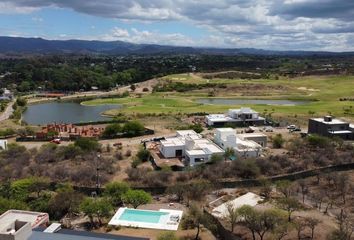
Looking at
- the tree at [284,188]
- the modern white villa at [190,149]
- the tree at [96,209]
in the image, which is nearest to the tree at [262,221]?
the tree at [284,188]

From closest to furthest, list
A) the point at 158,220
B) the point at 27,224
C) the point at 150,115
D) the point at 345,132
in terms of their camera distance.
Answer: the point at 27,224
the point at 158,220
the point at 345,132
the point at 150,115

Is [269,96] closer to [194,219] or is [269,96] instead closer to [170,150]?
[170,150]

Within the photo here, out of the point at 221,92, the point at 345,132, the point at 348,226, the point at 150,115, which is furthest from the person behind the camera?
the point at 221,92

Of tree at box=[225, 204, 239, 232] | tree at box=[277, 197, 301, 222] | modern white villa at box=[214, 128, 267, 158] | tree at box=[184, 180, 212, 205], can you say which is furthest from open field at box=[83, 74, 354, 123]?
tree at box=[225, 204, 239, 232]

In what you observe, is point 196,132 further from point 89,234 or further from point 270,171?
point 89,234

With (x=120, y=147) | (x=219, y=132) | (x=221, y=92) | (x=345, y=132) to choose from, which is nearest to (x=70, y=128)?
(x=120, y=147)
